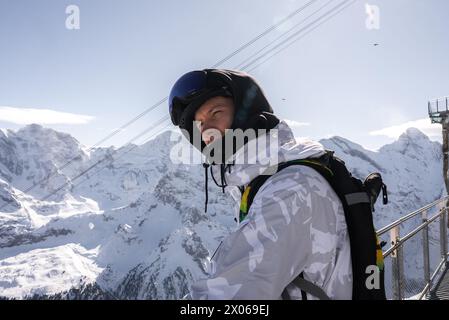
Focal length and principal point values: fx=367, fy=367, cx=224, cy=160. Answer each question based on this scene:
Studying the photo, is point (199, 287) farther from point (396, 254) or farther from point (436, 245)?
point (436, 245)

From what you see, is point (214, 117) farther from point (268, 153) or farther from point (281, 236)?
point (281, 236)

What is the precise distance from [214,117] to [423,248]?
5962mm

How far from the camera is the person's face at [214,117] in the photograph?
7.36 ft

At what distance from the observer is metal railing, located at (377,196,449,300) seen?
4.85m

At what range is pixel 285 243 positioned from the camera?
1462 millimetres

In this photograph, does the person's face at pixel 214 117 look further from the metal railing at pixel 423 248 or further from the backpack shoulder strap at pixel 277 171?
the metal railing at pixel 423 248

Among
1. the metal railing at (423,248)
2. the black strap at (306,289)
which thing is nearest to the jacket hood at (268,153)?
the black strap at (306,289)

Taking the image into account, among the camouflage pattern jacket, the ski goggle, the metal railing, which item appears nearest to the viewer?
the camouflage pattern jacket

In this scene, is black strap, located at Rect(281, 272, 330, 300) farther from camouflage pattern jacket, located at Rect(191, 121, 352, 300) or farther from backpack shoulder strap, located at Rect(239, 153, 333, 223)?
backpack shoulder strap, located at Rect(239, 153, 333, 223)

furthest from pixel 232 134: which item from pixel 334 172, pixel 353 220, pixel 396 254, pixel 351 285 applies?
pixel 396 254

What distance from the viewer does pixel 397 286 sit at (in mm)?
4840

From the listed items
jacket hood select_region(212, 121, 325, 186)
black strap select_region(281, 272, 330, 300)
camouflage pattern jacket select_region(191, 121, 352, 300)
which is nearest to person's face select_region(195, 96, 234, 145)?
jacket hood select_region(212, 121, 325, 186)

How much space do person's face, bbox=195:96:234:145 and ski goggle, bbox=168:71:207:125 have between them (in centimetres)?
13

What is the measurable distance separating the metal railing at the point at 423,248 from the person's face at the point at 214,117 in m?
2.37
